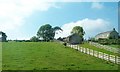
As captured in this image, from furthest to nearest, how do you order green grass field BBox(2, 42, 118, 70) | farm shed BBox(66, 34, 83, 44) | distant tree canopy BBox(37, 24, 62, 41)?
distant tree canopy BBox(37, 24, 62, 41), farm shed BBox(66, 34, 83, 44), green grass field BBox(2, 42, 118, 70)

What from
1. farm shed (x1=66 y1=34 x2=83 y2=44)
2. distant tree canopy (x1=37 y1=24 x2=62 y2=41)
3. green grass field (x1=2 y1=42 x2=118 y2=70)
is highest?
distant tree canopy (x1=37 y1=24 x2=62 y2=41)

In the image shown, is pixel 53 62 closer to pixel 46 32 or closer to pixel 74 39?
pixel 74 39

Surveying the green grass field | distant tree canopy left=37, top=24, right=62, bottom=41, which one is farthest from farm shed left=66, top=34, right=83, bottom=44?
the green grass field

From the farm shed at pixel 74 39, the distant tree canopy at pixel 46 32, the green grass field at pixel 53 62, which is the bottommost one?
the green grass field at pixel 53 62

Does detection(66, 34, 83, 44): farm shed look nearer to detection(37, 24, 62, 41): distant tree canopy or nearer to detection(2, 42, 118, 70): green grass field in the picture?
detection(37, 24, 62, 41): distant tree canopy

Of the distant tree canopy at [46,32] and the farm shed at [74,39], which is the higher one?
the distant tree canopy at [46,32]

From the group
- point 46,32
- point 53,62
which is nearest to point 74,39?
Result: point 46,32

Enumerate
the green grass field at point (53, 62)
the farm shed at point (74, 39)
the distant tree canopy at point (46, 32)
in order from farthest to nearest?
the distant tree canopy at point (46, 32), the farm shed at point (74, 39), the green grass field at point (53, 62)

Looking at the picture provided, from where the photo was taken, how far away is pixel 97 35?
14975 centimetres

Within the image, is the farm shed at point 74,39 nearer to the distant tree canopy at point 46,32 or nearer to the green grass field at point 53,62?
the distant tree canopy at point 46,32

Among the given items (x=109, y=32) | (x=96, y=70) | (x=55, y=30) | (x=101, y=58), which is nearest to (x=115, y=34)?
(x=109, y=32)

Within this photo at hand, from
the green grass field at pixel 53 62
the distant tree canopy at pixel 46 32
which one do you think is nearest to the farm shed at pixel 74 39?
the distant tree canopy at pixel 46 32

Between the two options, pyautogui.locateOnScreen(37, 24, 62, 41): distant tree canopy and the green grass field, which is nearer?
the green grass field

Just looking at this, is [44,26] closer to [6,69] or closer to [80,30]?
[80,30]
